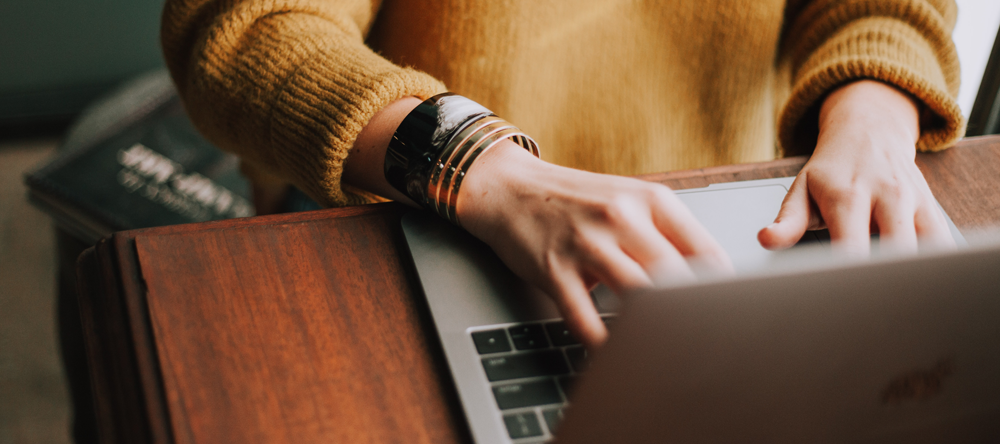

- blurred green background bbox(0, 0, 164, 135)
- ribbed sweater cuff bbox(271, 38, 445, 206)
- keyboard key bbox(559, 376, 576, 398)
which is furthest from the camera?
blurred green background bbox(0, 0, 164, 135)

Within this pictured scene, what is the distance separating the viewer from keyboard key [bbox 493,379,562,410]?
11.8 inches

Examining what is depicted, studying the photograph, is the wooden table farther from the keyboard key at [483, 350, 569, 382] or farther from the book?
the book

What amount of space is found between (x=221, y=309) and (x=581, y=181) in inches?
8.5

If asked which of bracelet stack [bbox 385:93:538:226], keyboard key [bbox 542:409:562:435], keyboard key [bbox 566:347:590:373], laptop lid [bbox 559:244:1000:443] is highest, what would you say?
bracelet stack [bbox 385:93:538:226]

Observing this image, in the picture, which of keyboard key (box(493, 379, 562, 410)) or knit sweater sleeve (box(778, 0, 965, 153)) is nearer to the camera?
keyboard key (box(493, 379, 562, 410))

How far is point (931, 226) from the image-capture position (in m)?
0.41

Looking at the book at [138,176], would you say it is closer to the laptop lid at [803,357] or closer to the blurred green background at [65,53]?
the blurred green background at [65,53]

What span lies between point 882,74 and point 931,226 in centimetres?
17

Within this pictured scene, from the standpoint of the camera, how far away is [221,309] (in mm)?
326

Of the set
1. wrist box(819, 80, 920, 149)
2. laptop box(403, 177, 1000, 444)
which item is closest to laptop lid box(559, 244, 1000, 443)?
laptop box(403, 177, 1000, 444)

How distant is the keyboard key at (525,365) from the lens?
312mm

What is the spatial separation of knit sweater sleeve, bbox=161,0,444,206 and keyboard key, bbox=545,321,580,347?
0.62ft

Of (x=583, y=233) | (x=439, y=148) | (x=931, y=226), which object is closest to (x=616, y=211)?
(x=583, y=233)

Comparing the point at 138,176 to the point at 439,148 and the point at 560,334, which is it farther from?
Result: the point at 560,334
